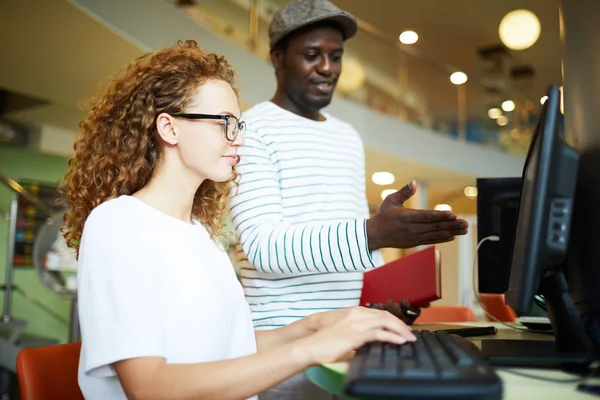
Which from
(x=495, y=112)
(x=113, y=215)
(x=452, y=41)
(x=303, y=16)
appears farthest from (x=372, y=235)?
(x=452, y=41)

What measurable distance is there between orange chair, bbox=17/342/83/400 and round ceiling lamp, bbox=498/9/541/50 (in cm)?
598

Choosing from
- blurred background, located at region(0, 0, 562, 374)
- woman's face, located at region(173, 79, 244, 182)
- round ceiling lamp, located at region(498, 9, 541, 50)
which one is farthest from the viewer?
round ceiling lamp, located at region(498, 9, 541, 50)

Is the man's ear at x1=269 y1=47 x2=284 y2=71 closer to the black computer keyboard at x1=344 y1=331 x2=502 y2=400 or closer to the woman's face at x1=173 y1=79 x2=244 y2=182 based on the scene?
the woman's face at x1=173 y1=79 x2=244 y2=182

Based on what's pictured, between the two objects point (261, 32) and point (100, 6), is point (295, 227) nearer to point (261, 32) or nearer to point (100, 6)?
point (100, 6)

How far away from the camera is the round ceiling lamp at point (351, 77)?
7.72 metres

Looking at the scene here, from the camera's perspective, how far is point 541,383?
79 centimetres

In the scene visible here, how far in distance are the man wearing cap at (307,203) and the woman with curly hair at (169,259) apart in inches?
4.2

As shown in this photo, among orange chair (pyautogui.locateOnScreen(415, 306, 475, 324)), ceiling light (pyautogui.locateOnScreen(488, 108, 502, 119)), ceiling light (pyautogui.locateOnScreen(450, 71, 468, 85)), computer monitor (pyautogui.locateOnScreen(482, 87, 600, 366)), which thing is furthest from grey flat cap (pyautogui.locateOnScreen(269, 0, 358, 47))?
ceiling light (pyautogui.locateOnScreen(488, 108, 502, 119))

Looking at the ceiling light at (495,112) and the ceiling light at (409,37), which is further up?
the ceiling light at (409,37)

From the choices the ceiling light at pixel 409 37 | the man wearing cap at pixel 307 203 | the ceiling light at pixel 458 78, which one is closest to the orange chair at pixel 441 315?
the man wearing cap at pixel 307 203

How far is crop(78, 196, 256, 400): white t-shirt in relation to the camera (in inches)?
36.4

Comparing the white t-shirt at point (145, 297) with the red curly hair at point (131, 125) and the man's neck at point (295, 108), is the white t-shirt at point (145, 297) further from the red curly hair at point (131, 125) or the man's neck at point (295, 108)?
the man's neck at point (295, 108)

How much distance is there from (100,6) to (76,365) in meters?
2.63

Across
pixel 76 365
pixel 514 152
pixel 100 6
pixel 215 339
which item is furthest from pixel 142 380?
pixel 514 152
